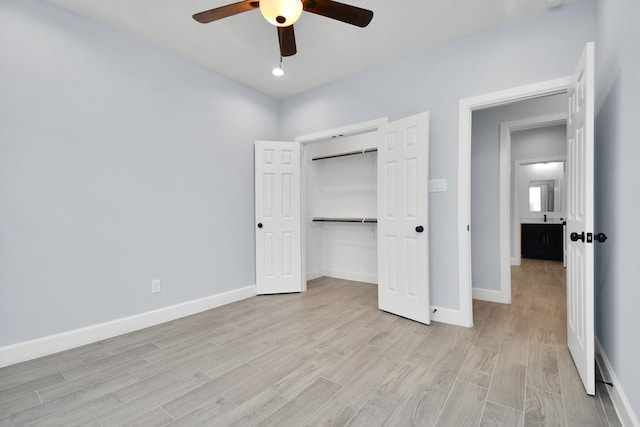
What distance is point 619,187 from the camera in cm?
164

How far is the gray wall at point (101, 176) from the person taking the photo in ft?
7.25

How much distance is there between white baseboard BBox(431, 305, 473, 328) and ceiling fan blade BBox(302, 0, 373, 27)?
2.60 metres

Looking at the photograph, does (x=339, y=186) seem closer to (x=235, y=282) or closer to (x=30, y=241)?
(x=235, y=282)

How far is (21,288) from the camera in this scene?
7.23 ft

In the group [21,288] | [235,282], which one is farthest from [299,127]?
[21,288]

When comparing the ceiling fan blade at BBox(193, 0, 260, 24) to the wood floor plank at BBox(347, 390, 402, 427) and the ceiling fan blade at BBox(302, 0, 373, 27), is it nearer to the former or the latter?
the ceiling fan blade at BBox(302, 0, 373, 27)

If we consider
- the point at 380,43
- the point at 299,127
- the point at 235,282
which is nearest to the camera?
the point at 380,43

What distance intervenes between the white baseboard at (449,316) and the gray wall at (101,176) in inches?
93.2

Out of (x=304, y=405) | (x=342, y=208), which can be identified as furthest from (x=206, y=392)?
(x=342, y=208)

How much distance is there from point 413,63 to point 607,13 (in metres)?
1.51

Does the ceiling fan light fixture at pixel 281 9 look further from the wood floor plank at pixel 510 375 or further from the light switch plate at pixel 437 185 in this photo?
the wood floor plank at pixel 510 375

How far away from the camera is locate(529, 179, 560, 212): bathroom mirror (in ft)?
21.3

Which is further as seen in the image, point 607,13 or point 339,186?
point 339,186

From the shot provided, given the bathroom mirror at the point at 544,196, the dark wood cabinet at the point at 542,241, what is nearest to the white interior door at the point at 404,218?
the dark wood cabinet at the point at 542,241
